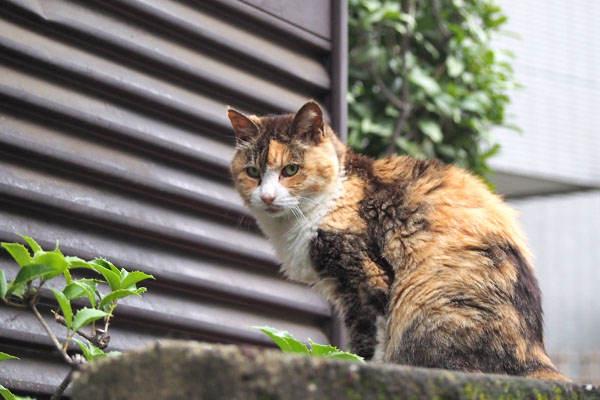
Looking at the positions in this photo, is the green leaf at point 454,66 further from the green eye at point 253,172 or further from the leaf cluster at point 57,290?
the leaf cluster at point 57,290

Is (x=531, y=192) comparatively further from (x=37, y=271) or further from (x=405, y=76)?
(x=37, y=271)

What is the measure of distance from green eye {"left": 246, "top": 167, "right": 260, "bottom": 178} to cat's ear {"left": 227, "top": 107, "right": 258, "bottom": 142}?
0.37ft

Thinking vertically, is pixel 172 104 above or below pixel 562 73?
below

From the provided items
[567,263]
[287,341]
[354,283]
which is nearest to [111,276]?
[287,341]

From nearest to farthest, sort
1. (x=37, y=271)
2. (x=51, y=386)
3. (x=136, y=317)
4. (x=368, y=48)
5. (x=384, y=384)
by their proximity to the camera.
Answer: (x=384, y=384)
(x=37, y=271)
(x=51, y=386)
(x=136, y=317)
(x=368, y=48)

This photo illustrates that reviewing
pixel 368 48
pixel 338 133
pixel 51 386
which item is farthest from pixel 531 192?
pixel 51 386

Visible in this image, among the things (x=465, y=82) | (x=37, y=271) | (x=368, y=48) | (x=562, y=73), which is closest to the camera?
(x=37, y=271)

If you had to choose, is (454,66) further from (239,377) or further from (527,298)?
(239,377)

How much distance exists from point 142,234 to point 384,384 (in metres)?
1.48

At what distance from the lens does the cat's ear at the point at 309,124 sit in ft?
8.22

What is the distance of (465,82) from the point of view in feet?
16.7

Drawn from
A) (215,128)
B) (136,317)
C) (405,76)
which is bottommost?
(136,317)

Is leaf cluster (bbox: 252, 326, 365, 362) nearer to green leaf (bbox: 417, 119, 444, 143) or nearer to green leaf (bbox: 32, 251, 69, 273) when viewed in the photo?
green leaf (bbox: 32, 251, 69, 273)

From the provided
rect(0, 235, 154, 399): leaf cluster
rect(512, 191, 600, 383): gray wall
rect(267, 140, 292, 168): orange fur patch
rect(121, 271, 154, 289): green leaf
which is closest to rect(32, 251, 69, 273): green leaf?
rect(0, 235, 154, 399): leaf cluster
